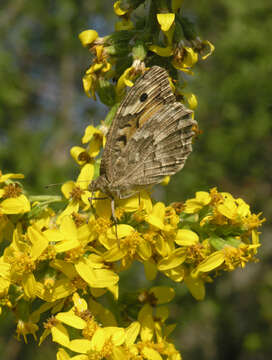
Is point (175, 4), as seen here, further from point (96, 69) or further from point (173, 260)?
point (173, 260)

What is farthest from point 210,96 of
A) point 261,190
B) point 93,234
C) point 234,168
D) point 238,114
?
point 93,234

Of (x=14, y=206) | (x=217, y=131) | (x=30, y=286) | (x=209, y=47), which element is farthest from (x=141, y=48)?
(x=217, y=131)

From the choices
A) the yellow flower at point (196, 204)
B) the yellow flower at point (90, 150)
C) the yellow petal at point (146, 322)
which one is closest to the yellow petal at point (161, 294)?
the yellow petal at point (146, 322)

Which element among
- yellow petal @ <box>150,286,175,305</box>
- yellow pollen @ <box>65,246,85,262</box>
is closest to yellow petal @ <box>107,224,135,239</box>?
yellow pollen @ <box>65,246,85,262</box>

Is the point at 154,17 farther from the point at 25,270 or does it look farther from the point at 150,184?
the point at 25,270

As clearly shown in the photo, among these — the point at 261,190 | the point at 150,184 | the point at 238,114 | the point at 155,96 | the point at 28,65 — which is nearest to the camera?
the point at 155,96

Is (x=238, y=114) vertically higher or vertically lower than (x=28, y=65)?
lower

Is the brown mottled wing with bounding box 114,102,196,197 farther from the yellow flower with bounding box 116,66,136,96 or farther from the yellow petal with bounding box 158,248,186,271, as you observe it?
the yellow petal with bounding box 158,248,186,271
